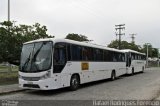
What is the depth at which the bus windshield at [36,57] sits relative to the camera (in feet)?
46.2

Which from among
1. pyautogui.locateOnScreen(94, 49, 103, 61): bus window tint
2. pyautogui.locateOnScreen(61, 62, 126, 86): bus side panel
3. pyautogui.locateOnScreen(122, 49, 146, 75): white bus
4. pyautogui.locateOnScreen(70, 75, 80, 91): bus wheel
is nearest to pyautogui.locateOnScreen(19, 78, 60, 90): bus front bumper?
pyautogui.locateOnScreen(61, 62, 126, 86): bus side panel

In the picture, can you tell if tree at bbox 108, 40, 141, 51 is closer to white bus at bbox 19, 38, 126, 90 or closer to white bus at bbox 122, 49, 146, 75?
white bus at bbox 122, 49, 146, 75

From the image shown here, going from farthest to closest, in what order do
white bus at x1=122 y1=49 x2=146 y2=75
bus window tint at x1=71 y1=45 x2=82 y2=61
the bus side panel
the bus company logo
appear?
1. white bus at x1=122 y1=49 x2=146 y2=75
2. the bus company logo
3. bus window tint at x1=71 y1=45 x2=82 y2=61
4. the bus side panel

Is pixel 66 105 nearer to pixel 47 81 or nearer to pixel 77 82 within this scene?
pixel 47 81

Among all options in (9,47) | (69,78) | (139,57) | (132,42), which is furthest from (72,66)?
(132,42)

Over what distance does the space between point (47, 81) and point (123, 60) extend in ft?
51.1

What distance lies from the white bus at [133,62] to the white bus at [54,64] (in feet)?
41.7

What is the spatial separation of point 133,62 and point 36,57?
20.7 meters

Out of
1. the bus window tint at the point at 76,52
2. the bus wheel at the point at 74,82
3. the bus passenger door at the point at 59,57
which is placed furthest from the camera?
the bus window tint at the point at 76,52

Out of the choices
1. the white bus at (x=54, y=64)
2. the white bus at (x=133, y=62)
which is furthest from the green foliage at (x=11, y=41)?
the white bus at (x=133, y=62)

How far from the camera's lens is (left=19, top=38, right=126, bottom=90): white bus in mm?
13992

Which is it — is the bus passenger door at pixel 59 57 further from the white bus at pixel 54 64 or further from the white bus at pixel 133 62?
the white bus at pixel 133 62

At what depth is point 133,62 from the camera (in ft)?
108

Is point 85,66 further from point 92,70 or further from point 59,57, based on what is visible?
point 59,57
